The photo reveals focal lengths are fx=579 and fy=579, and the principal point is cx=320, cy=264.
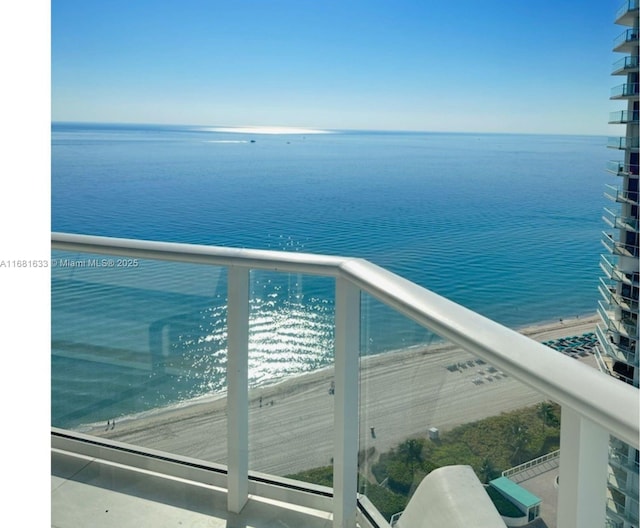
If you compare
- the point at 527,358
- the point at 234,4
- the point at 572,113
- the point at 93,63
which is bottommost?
the point at 527,358

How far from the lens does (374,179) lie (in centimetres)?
3388

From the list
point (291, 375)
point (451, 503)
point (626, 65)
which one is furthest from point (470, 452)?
point (626, 65)

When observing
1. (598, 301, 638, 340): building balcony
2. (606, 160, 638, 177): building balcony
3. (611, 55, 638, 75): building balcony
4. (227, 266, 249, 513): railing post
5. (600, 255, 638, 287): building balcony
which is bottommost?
(598, 301, 638, 340): building balcony

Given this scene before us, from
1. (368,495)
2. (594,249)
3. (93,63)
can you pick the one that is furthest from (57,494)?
(93,63)

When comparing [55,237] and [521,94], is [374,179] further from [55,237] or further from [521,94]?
[55,237]

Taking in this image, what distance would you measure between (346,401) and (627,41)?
29.9ft

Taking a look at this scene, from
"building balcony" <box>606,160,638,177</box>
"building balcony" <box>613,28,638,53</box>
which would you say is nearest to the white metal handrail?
"building balcony" <box>606,160,638,177</box>

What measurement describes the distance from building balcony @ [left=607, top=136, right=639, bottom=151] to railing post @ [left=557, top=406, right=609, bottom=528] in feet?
23.1

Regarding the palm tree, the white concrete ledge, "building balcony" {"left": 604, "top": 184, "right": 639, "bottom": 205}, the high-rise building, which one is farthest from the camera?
"building balcony" {"left": 604, "top": 184, "right": 639, "bottom": 205}

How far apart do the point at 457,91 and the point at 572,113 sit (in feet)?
23.1

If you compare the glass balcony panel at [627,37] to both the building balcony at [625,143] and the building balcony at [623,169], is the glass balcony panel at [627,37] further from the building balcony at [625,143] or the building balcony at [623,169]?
the building balcony at [623,169]

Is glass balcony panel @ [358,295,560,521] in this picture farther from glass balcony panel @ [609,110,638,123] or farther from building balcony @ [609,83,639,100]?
building balcony @ [609,83,639,100]

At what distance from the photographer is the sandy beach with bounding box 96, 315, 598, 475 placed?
1.02 metres

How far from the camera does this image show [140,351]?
1.83 meters
